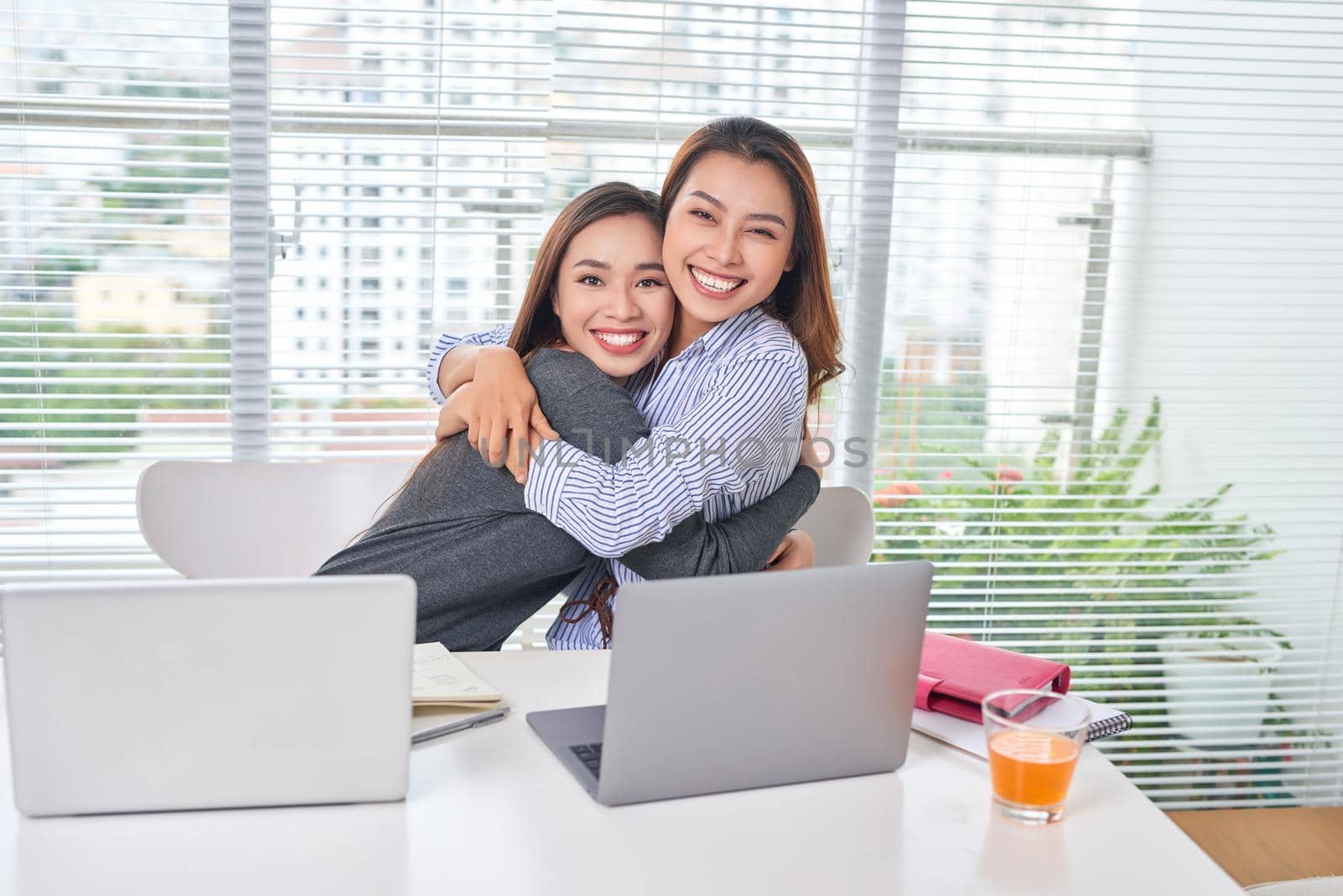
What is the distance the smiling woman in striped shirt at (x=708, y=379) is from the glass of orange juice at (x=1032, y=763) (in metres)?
0.49

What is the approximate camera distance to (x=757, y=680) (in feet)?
2.99

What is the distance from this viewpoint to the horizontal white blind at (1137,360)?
2.45 meters

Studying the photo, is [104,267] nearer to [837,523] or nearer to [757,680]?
[837,523]

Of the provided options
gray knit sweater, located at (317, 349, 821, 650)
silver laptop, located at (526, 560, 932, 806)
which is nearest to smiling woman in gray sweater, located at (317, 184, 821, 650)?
gray knit sweater, located at (317, 349, 821, 650)

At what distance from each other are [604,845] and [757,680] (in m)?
0.17

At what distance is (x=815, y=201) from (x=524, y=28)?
102cm

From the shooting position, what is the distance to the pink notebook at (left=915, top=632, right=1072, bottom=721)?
1.12 m

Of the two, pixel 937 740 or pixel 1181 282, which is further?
pixel 1181 282

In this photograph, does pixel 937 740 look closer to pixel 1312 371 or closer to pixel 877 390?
pixel 877 390

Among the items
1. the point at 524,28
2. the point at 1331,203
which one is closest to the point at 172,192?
the point at 524,28

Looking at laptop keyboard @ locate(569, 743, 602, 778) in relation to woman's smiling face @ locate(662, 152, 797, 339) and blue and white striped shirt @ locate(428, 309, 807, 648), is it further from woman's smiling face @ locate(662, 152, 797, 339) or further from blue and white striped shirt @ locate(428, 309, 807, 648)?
woman's smiling face @ locate(662, 152, 797, 339)

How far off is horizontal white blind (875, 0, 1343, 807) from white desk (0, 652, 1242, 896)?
5.26ft

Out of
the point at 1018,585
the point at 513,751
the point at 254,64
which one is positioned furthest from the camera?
the point at 1018,585

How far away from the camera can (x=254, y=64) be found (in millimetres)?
2252
